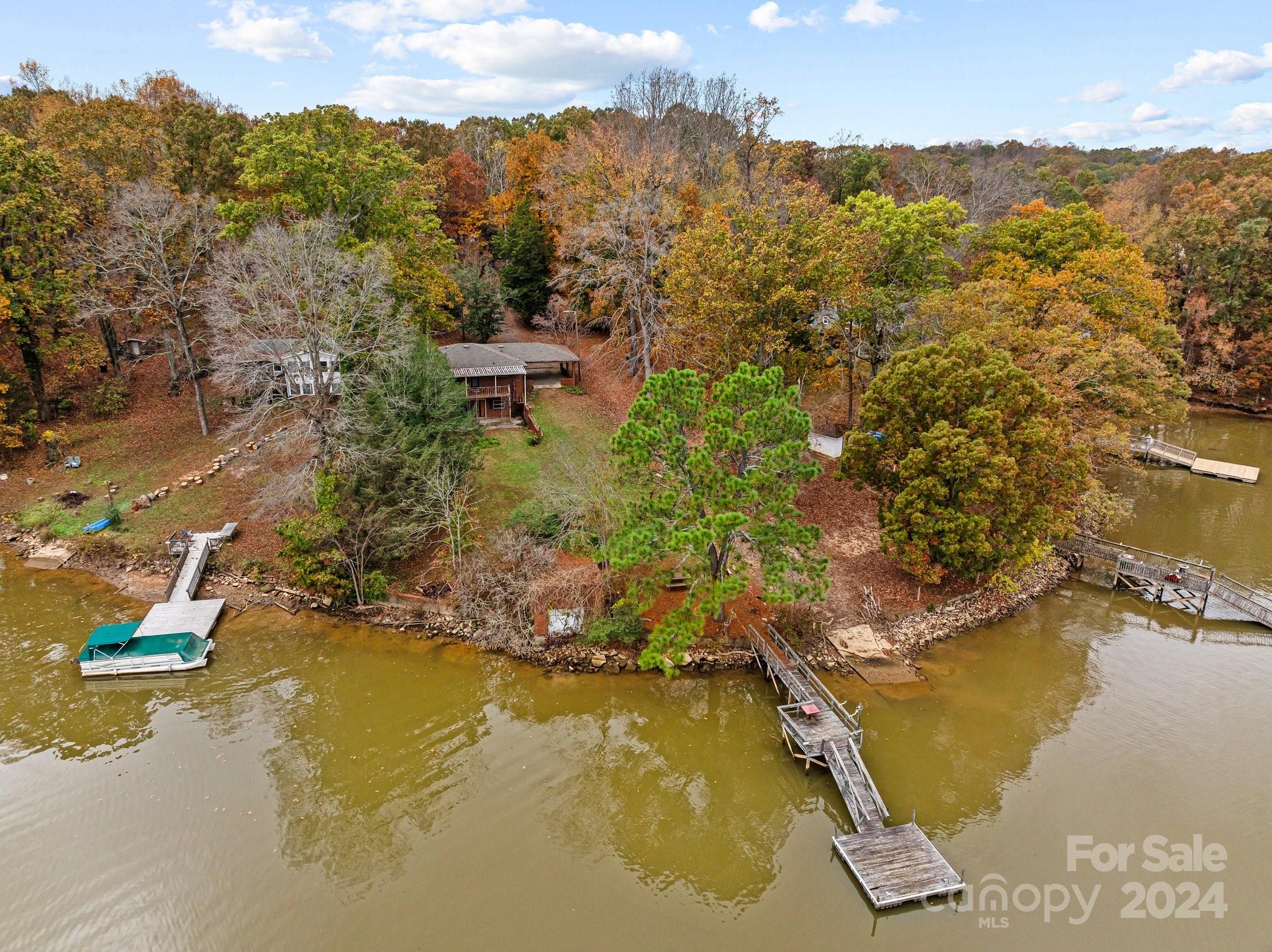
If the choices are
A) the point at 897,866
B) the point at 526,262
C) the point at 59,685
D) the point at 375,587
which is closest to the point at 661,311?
the point at 526,262

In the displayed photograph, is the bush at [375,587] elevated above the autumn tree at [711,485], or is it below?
below

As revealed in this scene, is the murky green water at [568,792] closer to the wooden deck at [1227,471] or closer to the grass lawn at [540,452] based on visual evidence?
the grass lawn at [540,452]

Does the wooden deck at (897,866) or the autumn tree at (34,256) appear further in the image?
the autumn tree at (34,256)

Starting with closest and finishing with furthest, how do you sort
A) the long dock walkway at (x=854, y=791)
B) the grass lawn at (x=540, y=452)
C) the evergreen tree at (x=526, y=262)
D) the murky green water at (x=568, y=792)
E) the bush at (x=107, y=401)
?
the murky green water at (x=568, y=792) → the long dock walkway at (x=854, y=791) → the grass lawn at (x=540, y=452) → the bush at (x=107, y=401) → the evergreen tree at (x=526, y=262)

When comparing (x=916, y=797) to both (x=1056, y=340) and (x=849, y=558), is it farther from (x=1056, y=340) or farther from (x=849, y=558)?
(x=1056, y=340)

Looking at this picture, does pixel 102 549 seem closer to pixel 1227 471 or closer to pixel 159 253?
pixel 159 253

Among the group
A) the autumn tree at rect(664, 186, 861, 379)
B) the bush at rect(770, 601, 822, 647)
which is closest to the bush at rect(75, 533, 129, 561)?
the autumn tree at rect(664, 186, 861, 379)

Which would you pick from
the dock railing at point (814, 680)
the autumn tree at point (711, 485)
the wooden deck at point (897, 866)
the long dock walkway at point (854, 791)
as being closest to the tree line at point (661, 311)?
the autumn tree at point (711, 485)
